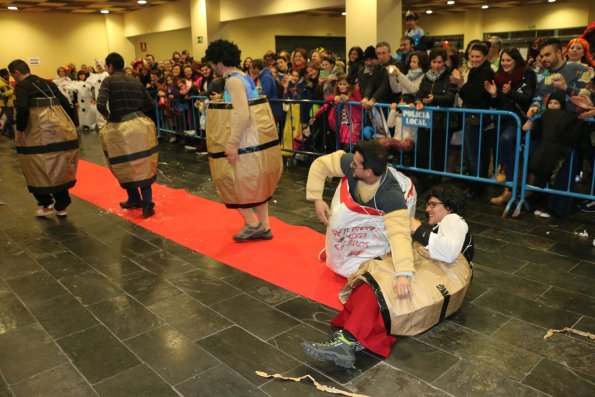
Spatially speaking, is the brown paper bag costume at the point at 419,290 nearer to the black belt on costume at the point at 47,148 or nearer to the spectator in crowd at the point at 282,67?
the black belt on costume at the point at 47,148

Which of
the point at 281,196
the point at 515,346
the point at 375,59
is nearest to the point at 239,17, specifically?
the point at 375,59

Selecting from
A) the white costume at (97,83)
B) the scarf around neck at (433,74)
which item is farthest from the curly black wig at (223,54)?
the white costume at (97,83)

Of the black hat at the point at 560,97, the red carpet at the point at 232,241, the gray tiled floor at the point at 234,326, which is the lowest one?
the gray tiled floor at the point at 234,326

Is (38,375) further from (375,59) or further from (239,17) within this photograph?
(239,17)

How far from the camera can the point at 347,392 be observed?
2354mm

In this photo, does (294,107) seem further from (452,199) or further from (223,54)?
(452,199)

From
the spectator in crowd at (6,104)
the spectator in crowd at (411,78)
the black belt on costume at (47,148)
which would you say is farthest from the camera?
the spectator in crowd at (6,104)

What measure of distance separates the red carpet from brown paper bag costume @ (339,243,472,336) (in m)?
0.54

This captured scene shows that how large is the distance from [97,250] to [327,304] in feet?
7.15

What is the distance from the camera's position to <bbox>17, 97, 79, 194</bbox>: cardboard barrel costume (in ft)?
15.5

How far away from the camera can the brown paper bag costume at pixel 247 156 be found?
3.93 m

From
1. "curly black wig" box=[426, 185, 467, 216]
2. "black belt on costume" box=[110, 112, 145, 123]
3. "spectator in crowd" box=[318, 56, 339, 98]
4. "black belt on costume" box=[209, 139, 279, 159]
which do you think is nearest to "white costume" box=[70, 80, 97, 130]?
"spectator in crowd" box=[318, 56, 339, 98]

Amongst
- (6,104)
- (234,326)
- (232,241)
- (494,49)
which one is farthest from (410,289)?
(6,104)

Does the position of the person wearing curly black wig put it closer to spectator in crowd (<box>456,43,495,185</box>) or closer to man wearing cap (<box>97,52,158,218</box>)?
man wearing cap (<box>97,52,158,218</box>)
